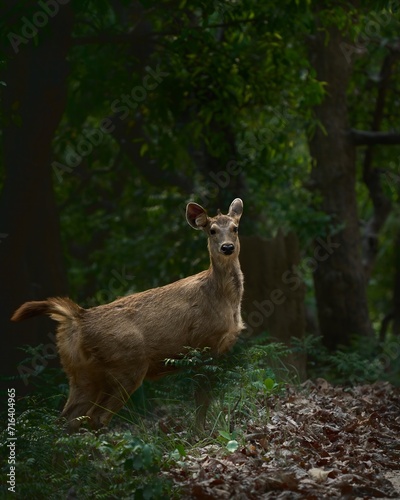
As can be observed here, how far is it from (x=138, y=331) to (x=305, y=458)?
210 cm

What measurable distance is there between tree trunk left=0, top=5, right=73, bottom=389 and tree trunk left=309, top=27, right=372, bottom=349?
5643 millimetres

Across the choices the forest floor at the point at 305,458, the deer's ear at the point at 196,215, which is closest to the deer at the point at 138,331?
the deer's ear at the point at 196,215

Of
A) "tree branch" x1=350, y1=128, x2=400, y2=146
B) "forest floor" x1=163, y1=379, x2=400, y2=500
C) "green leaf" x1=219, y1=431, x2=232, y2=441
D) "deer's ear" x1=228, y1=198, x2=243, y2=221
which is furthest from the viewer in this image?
"tree branch" x1=350, y1=128, x2=400, y2=146

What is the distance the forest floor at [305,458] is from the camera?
7.46 metres

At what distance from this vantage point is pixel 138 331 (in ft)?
31.1

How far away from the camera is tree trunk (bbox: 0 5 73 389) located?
47.0ft

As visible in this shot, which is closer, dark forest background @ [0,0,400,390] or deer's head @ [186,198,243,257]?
deer's head @ [186,198,243,257]

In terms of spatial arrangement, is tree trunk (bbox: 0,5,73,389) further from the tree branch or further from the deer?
the tree branch

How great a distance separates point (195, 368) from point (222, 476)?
181cm

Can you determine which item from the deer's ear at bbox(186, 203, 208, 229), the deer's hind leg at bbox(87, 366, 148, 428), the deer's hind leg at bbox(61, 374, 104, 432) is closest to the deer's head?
the deer's ear at bbox(186, 203, 208, 229)

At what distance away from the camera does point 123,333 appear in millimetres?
9414

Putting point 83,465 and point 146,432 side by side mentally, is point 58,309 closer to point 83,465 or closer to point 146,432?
point 146,432

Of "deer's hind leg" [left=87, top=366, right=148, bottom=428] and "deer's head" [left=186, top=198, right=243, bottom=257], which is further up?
"deer's head" [left=186, top=198, right=243, bottom=257]

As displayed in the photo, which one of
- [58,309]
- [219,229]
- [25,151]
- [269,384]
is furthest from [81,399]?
[25,151]
